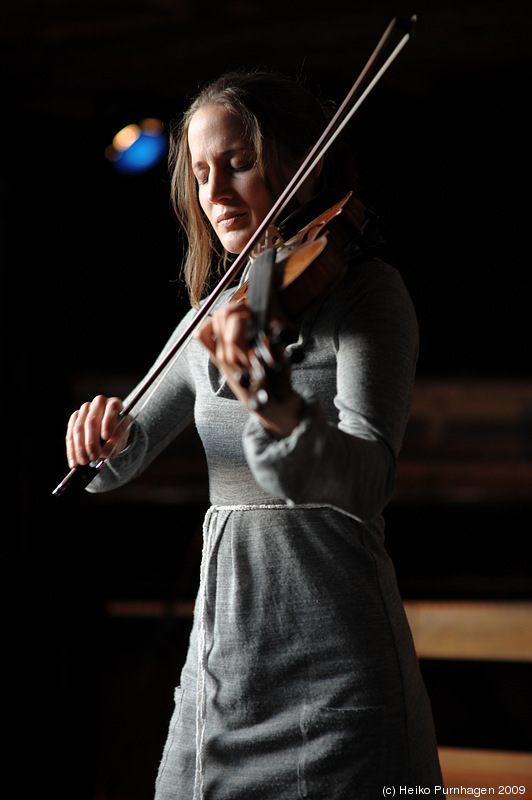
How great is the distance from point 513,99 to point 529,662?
8.15 ft

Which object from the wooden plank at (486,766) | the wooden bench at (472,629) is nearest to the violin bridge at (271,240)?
the wooden plank at (486,766)

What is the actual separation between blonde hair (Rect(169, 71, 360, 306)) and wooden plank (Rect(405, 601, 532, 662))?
3.21m

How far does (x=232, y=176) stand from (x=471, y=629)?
374 centimetres

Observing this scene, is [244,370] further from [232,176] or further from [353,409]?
→ [232,176]

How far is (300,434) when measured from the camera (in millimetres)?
757

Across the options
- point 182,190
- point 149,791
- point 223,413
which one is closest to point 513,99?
point 182,190

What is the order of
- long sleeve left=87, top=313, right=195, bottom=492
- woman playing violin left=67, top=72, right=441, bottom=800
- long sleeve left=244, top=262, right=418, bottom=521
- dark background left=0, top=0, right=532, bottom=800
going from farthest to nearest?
1. dark background left=0, top=0, right=532, bottom=800
2. long sleeve left=87, top=313, right=195, bottom=492
3. woman playing violin left=67, top=72, right=441, bottom=800
4. long sleeve left=244, top=262, right=418, bottom=521

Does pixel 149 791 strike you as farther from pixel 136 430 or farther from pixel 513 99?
pixel 513 99

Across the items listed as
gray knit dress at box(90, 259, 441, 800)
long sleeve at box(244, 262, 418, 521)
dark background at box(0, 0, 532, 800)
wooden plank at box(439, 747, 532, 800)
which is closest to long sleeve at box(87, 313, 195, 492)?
gray knit dress at box(90, 259, 441, 800)

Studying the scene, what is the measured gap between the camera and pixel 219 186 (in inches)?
42.3

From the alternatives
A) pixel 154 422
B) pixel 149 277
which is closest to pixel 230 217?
pixel 154 422

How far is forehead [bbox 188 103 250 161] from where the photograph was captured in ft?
3.52

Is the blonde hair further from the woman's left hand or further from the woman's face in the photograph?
the woman's left hand

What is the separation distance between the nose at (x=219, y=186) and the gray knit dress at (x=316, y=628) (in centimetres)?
19
